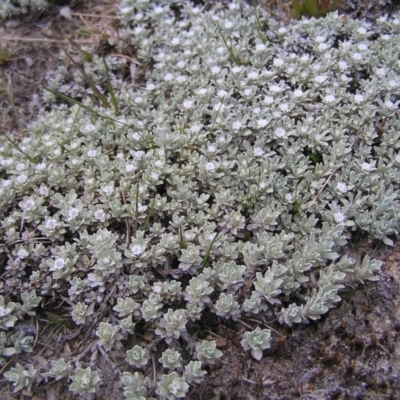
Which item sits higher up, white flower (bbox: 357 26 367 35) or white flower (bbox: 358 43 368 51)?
white flower (bbox: 357 26 367 35)

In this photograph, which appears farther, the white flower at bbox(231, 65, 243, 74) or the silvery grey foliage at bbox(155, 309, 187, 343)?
the white flower at bbox(231, 65, 243, 74)

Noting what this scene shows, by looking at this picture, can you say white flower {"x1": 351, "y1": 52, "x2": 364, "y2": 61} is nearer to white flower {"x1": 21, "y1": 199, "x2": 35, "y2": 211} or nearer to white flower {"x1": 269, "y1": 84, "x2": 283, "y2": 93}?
white flower {"x1": 269, "y1": 84, "x2": 283, "y2": 93}

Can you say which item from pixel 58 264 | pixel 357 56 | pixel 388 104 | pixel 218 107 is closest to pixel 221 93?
pixel 218 107

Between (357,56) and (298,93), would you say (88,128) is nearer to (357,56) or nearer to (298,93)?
(298,93)

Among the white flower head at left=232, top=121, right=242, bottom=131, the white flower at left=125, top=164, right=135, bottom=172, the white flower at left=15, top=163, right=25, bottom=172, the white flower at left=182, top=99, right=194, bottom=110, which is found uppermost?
the white flower head at left=232, top=121, right=242, bottom=131

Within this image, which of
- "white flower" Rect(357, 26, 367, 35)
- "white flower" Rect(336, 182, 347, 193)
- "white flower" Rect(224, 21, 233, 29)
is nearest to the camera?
"white flower" Rect(336, 182, 347, 193)

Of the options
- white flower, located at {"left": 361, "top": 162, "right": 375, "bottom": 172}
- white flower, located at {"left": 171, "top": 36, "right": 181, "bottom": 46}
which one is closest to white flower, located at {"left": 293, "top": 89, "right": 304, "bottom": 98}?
white flower, located at {"left": 361, "top": 162, "right": 375, "bottom": 172}

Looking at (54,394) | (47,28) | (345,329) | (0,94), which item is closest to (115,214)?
(54,394)

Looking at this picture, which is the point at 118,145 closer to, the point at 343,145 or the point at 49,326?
the point at 49,326
